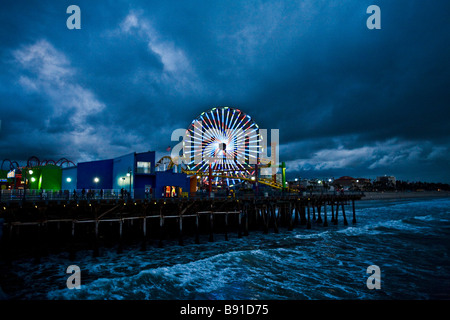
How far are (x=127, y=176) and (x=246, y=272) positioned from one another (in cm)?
2441

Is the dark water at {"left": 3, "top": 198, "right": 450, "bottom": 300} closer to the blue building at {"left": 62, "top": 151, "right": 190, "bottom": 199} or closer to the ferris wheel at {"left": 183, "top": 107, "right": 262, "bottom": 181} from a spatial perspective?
the blue building at {"left": 62, "top": 151, "right": 190, "bottom": 199}

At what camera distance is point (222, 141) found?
54.3 m

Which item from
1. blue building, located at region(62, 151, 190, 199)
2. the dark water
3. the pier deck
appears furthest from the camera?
blue building, located at region(62, 151, 190, 199)

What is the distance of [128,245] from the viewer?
77.1 ft

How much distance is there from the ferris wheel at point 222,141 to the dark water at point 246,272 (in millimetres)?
29927

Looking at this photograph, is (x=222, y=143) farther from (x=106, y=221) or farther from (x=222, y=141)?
(x=106, y=221)

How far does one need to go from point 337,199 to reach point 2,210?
43.0 meters

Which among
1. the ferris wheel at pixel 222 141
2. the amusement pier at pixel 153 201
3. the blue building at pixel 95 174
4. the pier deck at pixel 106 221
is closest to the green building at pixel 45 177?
the amusement pier at pixel 153 201

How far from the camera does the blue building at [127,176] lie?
35156 mm

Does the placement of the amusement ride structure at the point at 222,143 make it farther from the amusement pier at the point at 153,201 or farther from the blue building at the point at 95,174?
the blue building at the point at 95,174

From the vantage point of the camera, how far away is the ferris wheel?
53312 millimetres

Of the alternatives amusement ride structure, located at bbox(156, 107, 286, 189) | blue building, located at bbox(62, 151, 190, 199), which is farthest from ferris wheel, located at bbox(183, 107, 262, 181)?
blue building, located at bbox(62, 151, 190, 199)

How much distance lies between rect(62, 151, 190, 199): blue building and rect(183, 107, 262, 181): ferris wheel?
14.7 metres
